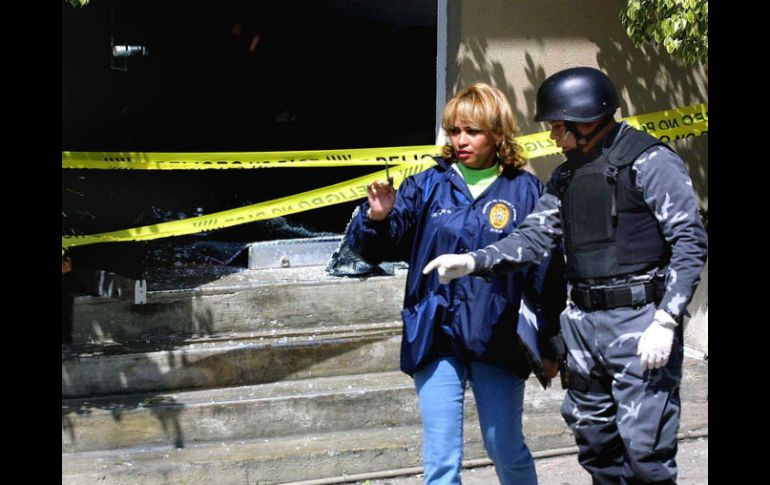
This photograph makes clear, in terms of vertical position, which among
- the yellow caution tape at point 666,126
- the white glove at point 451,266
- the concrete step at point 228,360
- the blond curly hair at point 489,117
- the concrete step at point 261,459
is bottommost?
the concrete step at point 261,459

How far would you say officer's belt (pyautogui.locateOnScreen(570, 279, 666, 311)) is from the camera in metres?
4.07

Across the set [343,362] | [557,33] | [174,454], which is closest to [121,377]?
[174,454]

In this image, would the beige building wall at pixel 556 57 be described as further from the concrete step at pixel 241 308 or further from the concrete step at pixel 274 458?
the concrete step at pixel 274 458

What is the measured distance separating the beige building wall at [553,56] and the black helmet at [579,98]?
3305mm

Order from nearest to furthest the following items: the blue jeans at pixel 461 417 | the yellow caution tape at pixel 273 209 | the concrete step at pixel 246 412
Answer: the blue jeans at pixel 461 417
the concrete step at pixel 246 412
the yellow caution tape at pixel 273 209

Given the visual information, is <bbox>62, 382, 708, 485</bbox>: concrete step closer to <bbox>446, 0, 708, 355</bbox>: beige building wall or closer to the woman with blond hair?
the woman with blond hair

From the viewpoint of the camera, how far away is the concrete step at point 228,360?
6.05 metres

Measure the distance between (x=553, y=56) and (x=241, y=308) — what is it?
2910 mm

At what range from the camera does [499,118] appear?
14.2 feet

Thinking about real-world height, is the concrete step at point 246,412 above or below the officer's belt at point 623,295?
below

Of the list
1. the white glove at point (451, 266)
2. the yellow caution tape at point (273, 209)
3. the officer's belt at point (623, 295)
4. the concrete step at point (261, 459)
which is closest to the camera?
the white glove at point (451, 266)

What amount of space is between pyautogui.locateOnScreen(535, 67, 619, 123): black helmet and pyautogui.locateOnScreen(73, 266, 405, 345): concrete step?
9.97 feet

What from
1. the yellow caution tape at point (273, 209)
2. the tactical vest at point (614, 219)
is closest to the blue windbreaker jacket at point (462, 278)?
the tactical vest at point (614, 219)

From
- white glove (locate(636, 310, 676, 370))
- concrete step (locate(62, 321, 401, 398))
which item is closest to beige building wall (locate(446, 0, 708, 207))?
concrete step (locate(62, 321, 401, 398))
